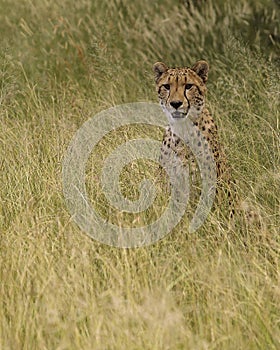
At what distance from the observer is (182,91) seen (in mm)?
3844

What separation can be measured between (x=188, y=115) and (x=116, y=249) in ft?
3.07

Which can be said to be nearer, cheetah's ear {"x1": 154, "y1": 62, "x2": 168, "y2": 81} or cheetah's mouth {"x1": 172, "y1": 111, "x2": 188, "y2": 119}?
cheetah's mouth {"x1": 172, "y1": 111, "x2": 188, "y2": 119}

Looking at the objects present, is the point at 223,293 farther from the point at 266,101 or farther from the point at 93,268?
the point at 266,101

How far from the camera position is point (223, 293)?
9.23 feet

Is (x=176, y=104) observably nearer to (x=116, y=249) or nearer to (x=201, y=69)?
(x=201, y=69)

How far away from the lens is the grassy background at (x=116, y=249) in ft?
8.80

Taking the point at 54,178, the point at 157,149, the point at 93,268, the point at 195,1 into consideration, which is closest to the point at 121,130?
the point at 157,149

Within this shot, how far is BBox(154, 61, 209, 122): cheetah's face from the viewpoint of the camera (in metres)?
3.82

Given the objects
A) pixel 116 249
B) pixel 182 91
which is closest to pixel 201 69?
pixel 182 91

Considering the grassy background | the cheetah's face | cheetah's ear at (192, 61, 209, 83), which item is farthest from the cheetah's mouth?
the grassy background

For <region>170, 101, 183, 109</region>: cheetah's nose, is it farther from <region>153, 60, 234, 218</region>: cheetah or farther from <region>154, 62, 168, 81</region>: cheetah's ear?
<region>154, 62, 168, 81</region>: cheetah's ear

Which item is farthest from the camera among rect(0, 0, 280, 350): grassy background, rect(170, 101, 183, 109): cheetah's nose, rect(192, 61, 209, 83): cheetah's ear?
rect(192, 61, 209, 83): cheetah's ear

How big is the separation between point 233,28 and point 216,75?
0.64 meters

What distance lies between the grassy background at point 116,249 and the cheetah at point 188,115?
16 cm
